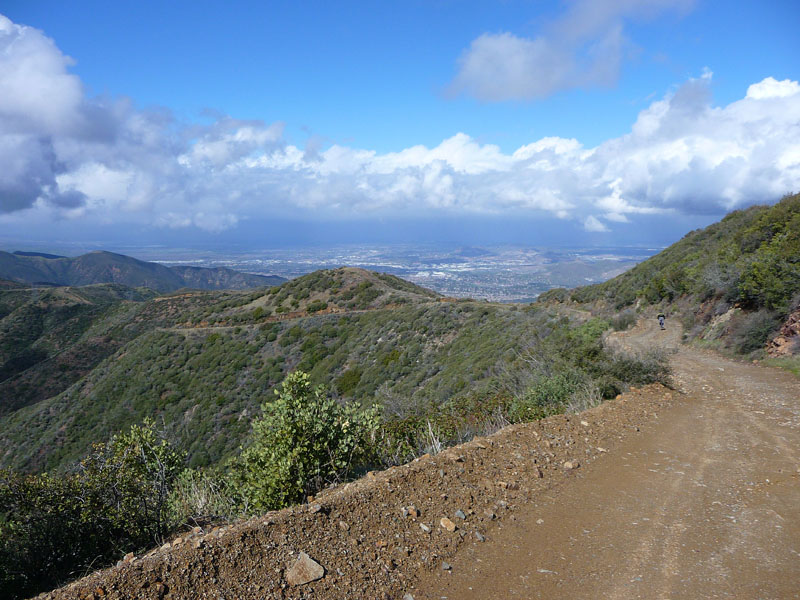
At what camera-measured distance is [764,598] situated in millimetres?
3318

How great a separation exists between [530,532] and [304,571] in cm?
224

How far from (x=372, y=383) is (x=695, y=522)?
18892 mm

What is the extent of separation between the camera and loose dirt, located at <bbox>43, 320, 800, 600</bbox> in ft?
11.3

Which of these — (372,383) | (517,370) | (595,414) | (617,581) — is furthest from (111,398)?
(617,581)

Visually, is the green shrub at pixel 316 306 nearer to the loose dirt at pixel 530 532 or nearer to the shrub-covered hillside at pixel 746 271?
the shrub-covered hillside at pixel 746 271

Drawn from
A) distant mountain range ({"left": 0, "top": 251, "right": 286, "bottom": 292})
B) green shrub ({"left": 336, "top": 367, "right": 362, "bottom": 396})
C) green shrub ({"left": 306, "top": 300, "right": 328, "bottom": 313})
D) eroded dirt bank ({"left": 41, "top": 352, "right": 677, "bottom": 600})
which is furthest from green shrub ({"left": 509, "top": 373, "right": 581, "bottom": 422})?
distant mountain range ({"left": 0, "top": 251, "right": 286, "bottom": 292})

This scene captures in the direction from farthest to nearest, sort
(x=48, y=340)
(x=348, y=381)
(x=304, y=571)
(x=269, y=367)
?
(x=48, y=340) → (x=269, y=367) → (x=348, y=381) → (x=304, y=571)

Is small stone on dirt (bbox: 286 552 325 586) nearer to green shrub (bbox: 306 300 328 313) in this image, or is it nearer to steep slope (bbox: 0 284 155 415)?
green shrub (bbox: 306 300 328 313)

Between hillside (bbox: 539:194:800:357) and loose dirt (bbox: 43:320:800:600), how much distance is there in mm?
7531

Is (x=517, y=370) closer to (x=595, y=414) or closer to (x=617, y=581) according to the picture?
(x=595, y=414)

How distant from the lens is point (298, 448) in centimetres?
514

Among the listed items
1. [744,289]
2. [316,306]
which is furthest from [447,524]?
[316,306]

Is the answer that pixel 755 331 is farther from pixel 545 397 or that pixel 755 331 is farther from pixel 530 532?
pixel 530 532

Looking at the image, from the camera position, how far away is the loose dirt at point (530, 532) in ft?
11.3
